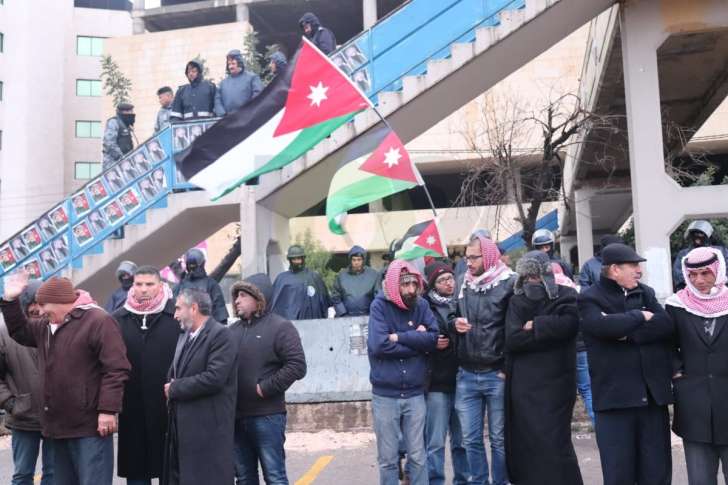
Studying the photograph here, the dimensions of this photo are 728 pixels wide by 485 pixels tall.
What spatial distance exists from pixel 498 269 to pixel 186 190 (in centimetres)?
778

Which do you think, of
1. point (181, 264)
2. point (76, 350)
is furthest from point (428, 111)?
point (76, 350)

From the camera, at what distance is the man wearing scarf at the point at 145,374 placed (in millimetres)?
5008

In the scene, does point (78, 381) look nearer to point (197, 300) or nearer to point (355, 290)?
point (197, 300)

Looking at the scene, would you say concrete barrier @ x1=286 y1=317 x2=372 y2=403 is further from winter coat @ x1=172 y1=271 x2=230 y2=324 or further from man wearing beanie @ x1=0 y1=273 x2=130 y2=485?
man wearing beanie @ x1=0 y1=273 x2=130 y2=485

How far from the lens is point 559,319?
4844mm

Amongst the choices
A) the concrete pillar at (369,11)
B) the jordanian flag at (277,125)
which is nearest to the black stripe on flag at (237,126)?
the jordanian flag at (277,125)

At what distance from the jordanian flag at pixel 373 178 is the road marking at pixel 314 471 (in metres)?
2.24

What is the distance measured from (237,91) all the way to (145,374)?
A: 7.34 metres

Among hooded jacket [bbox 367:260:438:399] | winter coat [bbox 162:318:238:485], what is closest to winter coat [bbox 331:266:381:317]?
hooded jacket [bbox 367:260:438:399]

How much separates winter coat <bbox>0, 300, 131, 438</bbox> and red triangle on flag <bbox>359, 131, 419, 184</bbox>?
10.3 feet

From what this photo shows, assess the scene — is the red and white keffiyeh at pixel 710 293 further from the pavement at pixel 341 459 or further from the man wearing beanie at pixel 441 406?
the pavement at pixel 341 459

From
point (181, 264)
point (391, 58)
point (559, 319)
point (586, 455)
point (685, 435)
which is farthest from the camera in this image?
point (181, 264)

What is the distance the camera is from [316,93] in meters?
7.66

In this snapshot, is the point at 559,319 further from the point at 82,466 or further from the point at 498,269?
the point at 82,466
